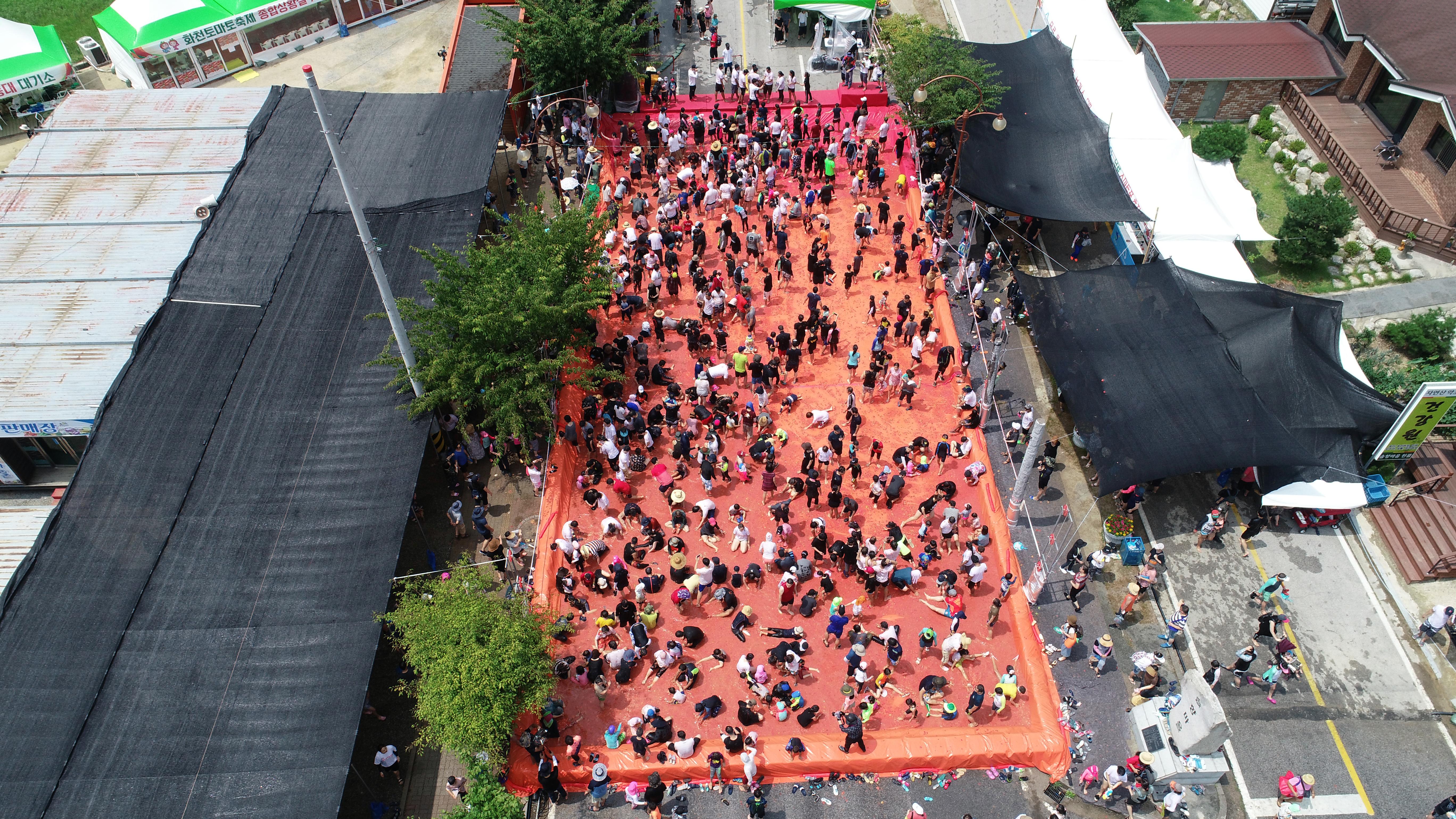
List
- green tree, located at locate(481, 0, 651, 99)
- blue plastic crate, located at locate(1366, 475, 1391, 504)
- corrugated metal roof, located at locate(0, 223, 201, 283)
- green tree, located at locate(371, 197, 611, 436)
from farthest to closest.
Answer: green tree, located at locate(481, 0, 651, 99), corrugated metal roof, located at locate(0, 223, 201, 283), blue plastic crate, located at locate(1366, 475, 1391, 504), green tree, located at locate(371, 197, 611, 436)

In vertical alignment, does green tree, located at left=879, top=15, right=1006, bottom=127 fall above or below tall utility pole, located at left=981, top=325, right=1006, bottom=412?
above

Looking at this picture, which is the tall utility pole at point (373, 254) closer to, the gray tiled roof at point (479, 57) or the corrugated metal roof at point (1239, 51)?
the gray tiled roof at point (479, 57)

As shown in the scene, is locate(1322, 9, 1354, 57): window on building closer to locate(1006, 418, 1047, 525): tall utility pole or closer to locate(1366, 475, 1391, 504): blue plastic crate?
locate(1366, 475, 1391, 504): blue plastic crate

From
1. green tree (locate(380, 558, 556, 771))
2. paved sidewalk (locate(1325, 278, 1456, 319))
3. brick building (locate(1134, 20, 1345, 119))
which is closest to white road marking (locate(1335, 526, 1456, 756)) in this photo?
paved sidewalk (locate(1325, 278, 1456, 319))

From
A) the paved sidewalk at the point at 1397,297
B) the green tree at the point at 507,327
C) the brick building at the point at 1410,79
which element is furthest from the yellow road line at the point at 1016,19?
the green tree at the point at 507,327

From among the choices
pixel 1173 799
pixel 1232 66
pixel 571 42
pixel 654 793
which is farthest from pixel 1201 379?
pixel 571 42

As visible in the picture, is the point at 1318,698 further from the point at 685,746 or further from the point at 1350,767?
the point at 685,746

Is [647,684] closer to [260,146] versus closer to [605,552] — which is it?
[605,552]
